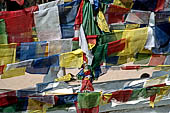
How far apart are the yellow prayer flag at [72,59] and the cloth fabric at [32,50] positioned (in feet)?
1.37

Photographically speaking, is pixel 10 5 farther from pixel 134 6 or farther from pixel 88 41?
pixel 134 6

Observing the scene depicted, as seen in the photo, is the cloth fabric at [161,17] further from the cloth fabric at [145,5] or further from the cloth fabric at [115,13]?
the cloth fabric at [115,13]

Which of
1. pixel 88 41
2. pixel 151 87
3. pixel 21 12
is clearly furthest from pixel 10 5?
pixel 151 87

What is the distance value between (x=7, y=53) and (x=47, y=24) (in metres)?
0.96

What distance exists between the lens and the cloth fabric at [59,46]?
488 cm

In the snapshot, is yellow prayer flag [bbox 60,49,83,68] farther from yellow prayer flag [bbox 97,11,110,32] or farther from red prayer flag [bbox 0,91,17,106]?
red prayer flag [bbox 0,91,17,106]

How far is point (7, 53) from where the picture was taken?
15.4ft

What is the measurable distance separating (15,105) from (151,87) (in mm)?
3049

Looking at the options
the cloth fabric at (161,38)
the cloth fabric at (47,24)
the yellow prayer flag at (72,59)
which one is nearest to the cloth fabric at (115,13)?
the cloth fabric at (161,38)

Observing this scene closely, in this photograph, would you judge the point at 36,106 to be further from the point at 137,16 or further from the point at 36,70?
the point at 137,16

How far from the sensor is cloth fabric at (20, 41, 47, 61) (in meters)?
4.74

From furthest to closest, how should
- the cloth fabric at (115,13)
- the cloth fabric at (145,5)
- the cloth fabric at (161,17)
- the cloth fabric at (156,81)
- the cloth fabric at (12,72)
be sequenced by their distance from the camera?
the cloth fabric at (156,81), the cloth fabric at (161,17), the cloth fabric at (145,5), the cloth fabric at (115,13), the cloth fabric at (12,72)

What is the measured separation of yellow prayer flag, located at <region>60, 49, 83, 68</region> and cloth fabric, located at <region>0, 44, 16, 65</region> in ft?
3.08

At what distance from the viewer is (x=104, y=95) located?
5.33 meters
